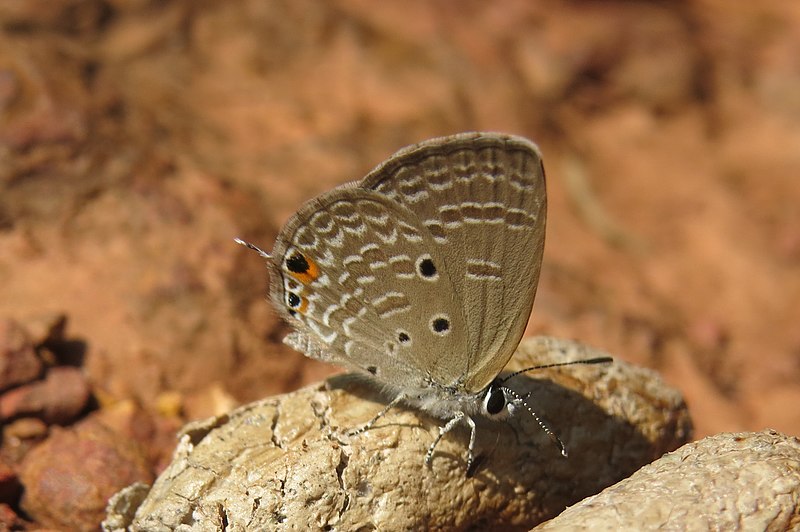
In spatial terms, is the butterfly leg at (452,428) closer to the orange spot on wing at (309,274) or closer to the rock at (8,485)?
the orange spot on wing at (309,274)

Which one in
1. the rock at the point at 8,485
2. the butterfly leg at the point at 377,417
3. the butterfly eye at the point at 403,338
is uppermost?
the butterfly eye at the point at 403,338

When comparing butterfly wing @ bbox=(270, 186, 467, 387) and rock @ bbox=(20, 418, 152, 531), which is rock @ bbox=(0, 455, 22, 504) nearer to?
rock @ bbox=(20, 418, 152, 531)

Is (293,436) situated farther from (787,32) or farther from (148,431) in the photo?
(787,32)

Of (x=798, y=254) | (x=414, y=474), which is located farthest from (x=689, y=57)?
(x=414, y=474)

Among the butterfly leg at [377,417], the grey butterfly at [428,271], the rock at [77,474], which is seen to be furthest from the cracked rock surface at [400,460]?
the rock at [77,474]

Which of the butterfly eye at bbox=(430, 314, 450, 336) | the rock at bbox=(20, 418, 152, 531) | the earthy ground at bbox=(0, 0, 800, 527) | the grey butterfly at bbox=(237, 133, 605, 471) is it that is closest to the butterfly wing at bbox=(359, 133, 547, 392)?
the grey butterfly at bbox=(237, 133, 605, 471)

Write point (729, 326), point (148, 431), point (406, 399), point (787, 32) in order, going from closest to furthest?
point (406, 399) < point (148, 431) < point (729, 326) < point (787, 32)

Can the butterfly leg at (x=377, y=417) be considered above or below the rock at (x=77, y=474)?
above
